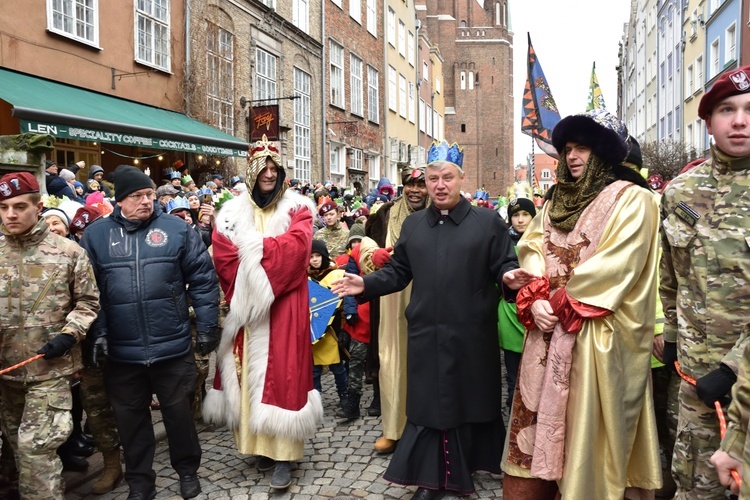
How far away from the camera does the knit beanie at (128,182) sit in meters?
3.70

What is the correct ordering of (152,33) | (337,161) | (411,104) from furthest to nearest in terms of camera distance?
(411,104), (337,161), (152,33)

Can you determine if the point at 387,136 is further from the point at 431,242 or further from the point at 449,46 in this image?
the point at 449,46

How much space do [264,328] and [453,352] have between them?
4.37ft

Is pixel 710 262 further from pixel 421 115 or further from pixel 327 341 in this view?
pixel 421 115

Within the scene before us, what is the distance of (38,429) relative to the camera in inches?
129

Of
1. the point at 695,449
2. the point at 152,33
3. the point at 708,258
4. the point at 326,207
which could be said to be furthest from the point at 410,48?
the point at 695,449

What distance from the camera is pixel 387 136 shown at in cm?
3012

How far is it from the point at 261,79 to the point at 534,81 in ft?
34.5

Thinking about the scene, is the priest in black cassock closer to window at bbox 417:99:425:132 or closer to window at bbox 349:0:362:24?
window at bbox 349:0:362:24

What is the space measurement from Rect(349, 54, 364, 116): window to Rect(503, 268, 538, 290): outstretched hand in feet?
74.6

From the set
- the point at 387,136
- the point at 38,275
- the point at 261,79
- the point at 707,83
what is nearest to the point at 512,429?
the point at 38,275

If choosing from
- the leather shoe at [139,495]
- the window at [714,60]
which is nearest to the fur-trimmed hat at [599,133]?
the leather shoe at [139,495]

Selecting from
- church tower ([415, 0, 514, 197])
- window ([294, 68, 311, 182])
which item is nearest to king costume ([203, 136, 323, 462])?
window ([294, 68, 311, 182])

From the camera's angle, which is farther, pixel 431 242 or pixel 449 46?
pixel 449 46
